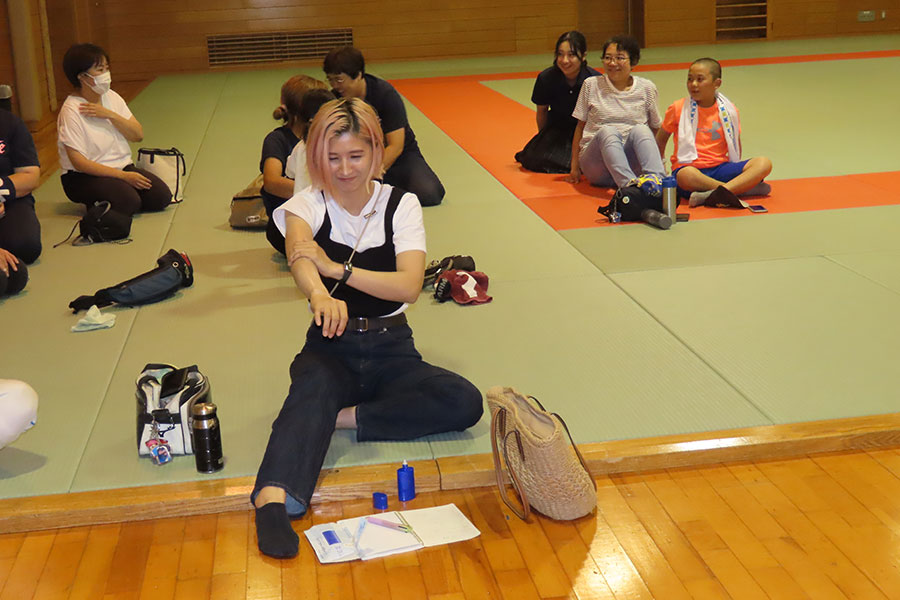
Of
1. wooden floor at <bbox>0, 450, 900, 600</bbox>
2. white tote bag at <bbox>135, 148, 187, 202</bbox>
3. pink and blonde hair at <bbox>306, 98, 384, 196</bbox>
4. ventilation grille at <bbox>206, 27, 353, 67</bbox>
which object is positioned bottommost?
wooden floor at <bbox>0, 450, 900, 600</bbox>

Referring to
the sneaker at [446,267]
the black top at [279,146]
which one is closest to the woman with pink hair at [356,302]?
the sneaker at [446,267]

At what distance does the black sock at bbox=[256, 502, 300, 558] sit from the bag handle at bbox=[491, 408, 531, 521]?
618 mm

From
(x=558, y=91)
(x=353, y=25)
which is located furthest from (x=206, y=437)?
(x=353, y=25)

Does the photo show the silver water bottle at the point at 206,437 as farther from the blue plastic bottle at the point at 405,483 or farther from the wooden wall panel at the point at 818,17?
the wooden wall panel at the point at 818,17

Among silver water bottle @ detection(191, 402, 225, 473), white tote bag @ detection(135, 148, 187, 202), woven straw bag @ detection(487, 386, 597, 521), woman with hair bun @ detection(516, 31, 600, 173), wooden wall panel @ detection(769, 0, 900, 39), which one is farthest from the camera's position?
wooden wall panel @ detection(769, 0, 900, 39)

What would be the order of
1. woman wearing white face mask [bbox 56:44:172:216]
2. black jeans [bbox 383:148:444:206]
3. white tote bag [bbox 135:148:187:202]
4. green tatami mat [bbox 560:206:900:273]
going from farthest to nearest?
1. white tote bag [bbox 135:148:187:202]
2. black jeans [bbox 383:148:444:206]
3. woman wearing white face mask [bbox 56:44:172:216]
4. green tatami mat [bbox 560:206:900:273]

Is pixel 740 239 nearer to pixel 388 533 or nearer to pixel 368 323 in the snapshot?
pixel 368 323

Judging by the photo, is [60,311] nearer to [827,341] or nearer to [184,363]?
[184,363]

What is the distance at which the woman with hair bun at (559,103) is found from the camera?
6.95 metres

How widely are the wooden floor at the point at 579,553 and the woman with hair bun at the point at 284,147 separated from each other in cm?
272

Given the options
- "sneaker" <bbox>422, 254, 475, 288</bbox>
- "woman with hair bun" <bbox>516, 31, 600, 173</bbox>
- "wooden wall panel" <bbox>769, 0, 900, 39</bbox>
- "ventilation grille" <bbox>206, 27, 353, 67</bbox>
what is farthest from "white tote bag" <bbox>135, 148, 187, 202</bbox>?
"wooden wall panel" <bbox>769, 0, 900, 39</bbox>

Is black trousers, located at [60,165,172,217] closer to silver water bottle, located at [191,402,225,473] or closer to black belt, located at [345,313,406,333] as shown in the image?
black belt, located at [345,313,406,333]

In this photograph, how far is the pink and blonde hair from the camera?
10.0 feet

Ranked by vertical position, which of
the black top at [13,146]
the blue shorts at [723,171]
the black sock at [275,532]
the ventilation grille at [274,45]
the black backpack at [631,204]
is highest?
the ventilation grille at [274,45]
